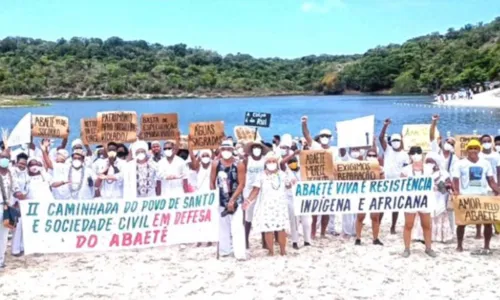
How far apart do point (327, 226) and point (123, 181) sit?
348 cm

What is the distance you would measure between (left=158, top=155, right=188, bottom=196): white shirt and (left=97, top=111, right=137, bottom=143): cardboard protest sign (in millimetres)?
1751

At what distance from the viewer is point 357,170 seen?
9.82 meters

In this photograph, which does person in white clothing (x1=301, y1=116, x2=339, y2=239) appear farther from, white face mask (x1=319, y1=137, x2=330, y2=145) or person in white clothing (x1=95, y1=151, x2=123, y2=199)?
person in white clothing (x1=95, y1=151, x2=123, y2=199)

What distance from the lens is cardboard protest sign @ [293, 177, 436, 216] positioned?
30.9ft

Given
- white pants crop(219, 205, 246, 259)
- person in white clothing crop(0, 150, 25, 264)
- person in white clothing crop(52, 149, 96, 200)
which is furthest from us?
person in white clothing crop(52, 149, 96, 200)

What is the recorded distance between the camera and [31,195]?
9398 mm

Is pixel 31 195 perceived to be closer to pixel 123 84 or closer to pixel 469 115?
pixel 469 115

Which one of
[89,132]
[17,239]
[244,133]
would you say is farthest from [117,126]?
[17,239]

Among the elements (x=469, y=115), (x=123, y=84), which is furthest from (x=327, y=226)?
(x=123, y=84)

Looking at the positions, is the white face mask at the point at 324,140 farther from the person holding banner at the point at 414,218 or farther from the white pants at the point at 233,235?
the white pants at the point at 233,235

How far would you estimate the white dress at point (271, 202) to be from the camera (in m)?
9.05

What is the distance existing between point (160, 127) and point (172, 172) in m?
2.09

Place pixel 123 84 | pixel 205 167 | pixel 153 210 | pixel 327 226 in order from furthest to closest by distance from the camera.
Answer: pixel 123 84, pixel 327 226, pixel 205 167, pixel 153 210

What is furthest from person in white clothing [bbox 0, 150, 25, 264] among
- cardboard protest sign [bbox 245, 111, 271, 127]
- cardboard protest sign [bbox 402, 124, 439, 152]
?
cardboard protest sign [bbox 402, 124, 439, 152]
